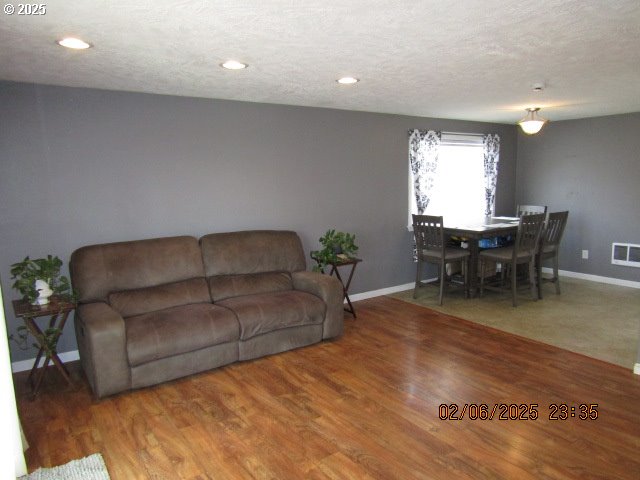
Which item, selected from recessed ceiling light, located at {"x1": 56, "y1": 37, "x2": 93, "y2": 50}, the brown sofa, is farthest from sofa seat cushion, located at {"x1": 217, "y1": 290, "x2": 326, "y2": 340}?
recessed ceiling light, located at {"x1": 56, "y1": 37, "x2": 93, "y2": 50}

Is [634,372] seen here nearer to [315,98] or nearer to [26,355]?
[315,98]

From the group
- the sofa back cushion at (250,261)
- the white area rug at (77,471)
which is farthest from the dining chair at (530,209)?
the white area rug at (77,471)

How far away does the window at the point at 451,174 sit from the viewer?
5508 mm

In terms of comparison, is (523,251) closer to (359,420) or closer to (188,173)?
(359,420)

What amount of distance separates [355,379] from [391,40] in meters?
2.26

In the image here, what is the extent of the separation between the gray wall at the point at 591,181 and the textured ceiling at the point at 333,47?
1.90 meters

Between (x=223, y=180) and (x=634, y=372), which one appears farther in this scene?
(x=223, y=180)

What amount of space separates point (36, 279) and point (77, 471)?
57.7 inches

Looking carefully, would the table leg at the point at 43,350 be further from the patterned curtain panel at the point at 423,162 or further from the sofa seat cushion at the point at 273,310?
the patterned curtain panel at the point at 423,162

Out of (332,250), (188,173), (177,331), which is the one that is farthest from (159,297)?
(332,250)

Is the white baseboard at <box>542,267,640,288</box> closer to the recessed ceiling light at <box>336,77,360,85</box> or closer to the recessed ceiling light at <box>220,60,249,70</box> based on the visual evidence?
the recessed ceiling light at <box>336,77,360,85</box>

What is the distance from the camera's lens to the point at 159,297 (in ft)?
11.5

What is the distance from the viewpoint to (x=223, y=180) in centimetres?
418

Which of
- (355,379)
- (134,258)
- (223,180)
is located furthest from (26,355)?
(355,379)
